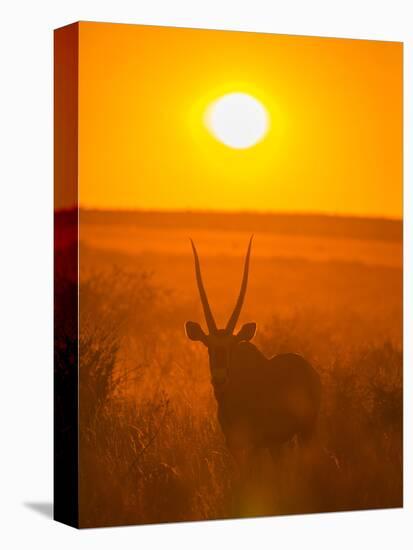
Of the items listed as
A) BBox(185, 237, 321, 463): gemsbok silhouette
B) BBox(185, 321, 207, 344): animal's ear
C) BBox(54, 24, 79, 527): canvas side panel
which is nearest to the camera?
BBox(54, 24, 79, 527): canvas side panel

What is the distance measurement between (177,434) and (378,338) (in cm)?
166

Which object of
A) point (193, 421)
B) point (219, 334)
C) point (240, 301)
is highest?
point (240, 301)

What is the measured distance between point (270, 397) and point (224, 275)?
891mm

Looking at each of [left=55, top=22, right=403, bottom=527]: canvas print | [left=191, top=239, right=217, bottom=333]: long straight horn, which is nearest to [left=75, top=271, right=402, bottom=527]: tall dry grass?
[left=55, top=22, right=403, bottom=527]: canvas print

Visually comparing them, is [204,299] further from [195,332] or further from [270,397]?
[270,397]

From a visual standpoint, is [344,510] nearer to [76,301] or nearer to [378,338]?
[378,338]

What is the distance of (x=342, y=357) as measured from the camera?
1256 centimetres

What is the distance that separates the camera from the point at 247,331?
1220 centimetres

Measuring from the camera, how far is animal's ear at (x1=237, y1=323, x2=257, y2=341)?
1218cm

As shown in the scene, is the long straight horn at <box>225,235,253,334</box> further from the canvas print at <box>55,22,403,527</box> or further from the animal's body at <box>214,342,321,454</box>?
the animal's body at <box>214,342,321,454</box>

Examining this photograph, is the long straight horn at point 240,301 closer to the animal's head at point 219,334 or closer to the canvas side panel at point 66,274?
the animal's head at point 219,334

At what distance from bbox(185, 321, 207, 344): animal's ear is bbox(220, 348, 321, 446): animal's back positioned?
0.27 m

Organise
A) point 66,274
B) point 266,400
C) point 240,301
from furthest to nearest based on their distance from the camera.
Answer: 1. point 266,400
2. point 240,301
3. point 66,274

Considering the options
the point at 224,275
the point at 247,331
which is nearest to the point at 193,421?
the point at 247,331
